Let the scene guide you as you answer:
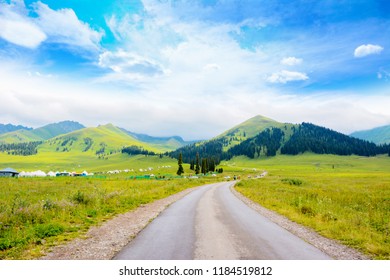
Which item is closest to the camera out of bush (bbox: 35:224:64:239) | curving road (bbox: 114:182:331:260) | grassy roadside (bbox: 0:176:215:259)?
curving road (bbox: 114:182:331:260)

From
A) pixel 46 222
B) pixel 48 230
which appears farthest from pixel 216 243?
pixel 46 222

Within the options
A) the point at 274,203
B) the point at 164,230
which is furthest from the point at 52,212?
the point at 274,203

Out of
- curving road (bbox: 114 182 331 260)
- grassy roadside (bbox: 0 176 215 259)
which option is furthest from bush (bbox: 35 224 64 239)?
curving road (bbox: 114 182 331 260)

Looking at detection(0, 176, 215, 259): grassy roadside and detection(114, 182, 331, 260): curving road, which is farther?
Answer: detection(0, 176, 215, 259): grassy roadside

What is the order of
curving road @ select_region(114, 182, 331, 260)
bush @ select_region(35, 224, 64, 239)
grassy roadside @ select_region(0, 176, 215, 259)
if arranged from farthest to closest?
bush @ select_region(35, 224, 64, 239), grassy roadside @ select_region(0, 176, 215, 259), curving road @ select_region(114, 182, 331, 260)

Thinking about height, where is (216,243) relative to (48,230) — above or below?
below

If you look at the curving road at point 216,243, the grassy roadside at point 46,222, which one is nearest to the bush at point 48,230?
the grassy roadside at point 46,222

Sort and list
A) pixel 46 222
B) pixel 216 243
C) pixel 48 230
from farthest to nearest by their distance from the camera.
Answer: pixel 46 222 < pixel 48 230 < pixel 216 243

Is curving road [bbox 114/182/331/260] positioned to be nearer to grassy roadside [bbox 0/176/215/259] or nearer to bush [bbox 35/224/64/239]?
grassy roadside [bbox 0/176/215/259]

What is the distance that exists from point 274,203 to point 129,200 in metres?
15.3

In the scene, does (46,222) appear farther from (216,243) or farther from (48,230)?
(216,243)

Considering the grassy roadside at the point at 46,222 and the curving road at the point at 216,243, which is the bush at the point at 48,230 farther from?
the curving road at the point at 216,243

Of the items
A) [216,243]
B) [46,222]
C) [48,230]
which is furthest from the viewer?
[46,222]
